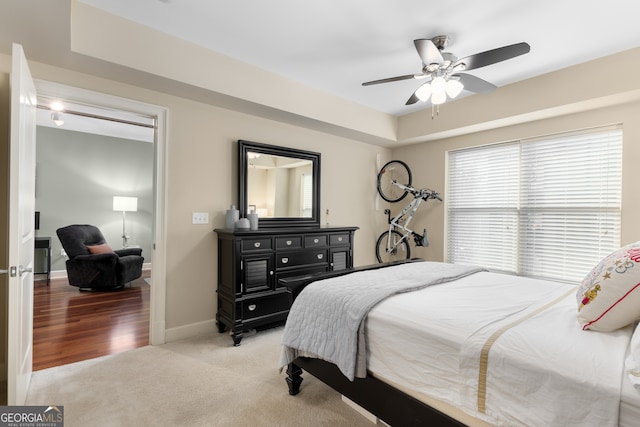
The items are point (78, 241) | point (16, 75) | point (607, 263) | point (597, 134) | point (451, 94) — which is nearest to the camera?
point (607, 263)

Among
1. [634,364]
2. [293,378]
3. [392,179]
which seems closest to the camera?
[634,364]

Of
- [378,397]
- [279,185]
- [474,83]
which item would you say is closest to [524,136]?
[474,83]

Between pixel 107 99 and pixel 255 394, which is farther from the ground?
pixel 107 99

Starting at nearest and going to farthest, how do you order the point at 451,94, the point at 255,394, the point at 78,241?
the point at 255,394, the point at 451,94, the point at 78,241

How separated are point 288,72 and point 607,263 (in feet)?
9.83

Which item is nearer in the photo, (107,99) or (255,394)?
(255,394)

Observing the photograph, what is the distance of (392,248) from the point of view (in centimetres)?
474

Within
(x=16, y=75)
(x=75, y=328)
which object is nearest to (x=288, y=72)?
(x=16, y=75)

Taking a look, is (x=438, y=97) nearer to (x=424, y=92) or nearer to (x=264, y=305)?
(x=424, y=92)

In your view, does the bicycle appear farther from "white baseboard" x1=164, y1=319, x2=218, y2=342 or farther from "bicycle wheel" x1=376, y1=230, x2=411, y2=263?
"white baseboard" x1=164, y1=319, x2=218, y2=342

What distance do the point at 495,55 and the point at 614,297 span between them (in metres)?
1.65

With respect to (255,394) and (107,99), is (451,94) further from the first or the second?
(107,99)

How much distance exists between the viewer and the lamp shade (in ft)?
19.8

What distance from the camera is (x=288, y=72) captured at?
10.7 feet
